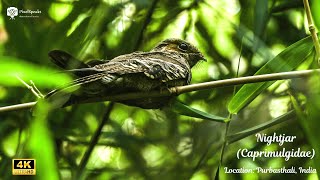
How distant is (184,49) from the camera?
1.08m

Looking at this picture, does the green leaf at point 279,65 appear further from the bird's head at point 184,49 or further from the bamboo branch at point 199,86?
the bird's head at point 184,49

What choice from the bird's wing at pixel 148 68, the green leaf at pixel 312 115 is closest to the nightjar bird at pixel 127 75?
the bird's wing at pixel 148 68

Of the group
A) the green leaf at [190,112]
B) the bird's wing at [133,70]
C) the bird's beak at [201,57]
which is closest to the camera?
the bird's wing at [133,70]

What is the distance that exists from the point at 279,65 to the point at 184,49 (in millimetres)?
225

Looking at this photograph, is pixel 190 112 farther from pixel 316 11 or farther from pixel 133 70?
pixel 316 11

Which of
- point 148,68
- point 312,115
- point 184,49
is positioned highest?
point 184,49

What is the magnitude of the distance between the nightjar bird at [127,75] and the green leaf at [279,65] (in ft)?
0.40

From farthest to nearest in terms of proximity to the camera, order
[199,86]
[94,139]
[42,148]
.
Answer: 1. [94,139]
2. [42,148]
3. [199,86]

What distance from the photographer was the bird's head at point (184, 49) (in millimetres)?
1078

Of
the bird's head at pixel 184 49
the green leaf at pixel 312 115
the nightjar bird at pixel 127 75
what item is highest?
the bird's head at pixel 184 49

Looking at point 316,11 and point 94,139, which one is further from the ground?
point 316,11

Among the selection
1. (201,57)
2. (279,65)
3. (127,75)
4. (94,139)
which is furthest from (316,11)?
(94,139)

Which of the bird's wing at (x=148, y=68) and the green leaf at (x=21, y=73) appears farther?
the green leaf at (x=21, y=73)

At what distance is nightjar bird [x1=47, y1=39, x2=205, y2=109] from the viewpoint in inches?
33.9
